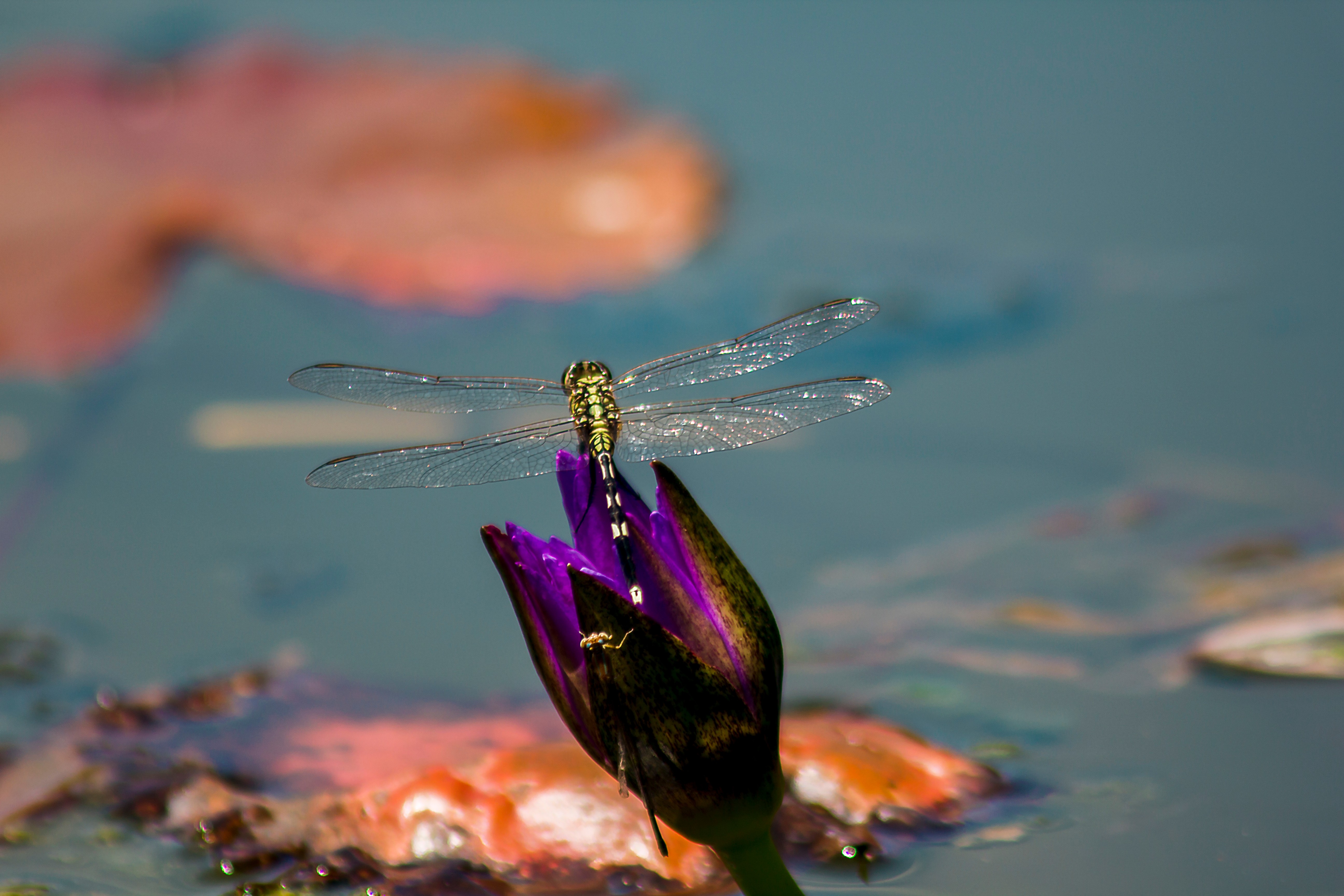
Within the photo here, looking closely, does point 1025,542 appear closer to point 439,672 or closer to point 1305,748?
point 1305,748

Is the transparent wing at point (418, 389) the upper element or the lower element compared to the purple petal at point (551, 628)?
upper

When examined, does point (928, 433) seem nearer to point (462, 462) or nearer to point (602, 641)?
point (462, 462)

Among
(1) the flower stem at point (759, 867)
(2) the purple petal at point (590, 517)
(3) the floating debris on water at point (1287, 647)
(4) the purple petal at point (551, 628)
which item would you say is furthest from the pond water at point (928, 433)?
(2) the purple petal at point (590, 517)

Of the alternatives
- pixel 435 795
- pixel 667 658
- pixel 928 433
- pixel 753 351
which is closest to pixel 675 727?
pixel 667 658

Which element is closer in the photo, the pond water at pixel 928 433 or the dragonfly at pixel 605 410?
the pond water at pixel 928 433

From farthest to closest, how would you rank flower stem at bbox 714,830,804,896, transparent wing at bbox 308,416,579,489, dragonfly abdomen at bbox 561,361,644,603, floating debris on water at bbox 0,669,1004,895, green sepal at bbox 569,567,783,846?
transparent wing at bbox 308,416,579,489 → dragonfly abdomen at bbox 561,361,644,603 → floating debris on water at bbox 0,669,1004,895 → flower stem at bbox 714,830,804,896 → green sepal at bbox 569,567,783,846

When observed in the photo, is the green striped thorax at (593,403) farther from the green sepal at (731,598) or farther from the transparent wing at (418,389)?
the green sepal at (731,598)

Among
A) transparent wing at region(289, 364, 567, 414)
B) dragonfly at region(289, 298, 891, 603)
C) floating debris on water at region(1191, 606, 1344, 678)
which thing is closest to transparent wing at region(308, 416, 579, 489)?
dragonfly at region(289, 298, 891, 603)

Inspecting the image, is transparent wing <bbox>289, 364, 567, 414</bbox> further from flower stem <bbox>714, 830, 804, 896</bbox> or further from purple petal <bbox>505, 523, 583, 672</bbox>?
flower stem <bbox>714, 830, 804, 896</bbox>
